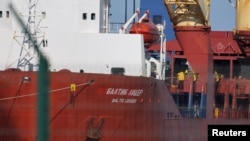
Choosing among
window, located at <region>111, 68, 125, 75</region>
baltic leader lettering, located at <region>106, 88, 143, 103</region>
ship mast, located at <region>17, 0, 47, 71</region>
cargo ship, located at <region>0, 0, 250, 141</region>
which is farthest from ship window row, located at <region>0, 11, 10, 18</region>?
baltic leader lettering, located at <region>106, 88, 143, 103</region>

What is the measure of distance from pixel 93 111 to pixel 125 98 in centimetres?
146

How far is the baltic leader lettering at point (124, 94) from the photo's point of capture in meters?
19.6

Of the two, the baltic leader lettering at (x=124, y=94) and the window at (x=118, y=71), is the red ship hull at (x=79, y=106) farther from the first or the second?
the window at (x=118, y=71)

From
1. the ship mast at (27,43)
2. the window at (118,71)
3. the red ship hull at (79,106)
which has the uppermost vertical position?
the ship mast at (27,43)

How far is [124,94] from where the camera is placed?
20.1 m

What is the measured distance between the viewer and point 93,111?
1900cm

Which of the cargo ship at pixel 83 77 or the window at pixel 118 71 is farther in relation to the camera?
the window at pixel 118 71

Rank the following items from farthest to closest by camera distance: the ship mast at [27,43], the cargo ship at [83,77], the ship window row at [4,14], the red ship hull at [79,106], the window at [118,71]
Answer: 1. the ship window row at [4,14]
2. the window at [118,71]
3. the ship mast at [27,43]
4. the cargo ship at [83,77]
5. the red ship hull at [79,106]

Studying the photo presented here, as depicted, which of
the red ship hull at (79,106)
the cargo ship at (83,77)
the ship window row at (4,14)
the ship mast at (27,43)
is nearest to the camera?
the red ship hull at (79,106)

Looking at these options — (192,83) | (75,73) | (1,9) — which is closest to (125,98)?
(75,73)

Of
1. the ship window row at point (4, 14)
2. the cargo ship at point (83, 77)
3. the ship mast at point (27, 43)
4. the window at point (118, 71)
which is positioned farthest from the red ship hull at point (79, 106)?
the ship window row at point (4, 14)

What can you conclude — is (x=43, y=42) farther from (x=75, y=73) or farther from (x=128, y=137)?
(x=128, y=137)

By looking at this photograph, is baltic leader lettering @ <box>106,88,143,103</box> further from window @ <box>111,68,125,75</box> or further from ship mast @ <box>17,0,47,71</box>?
ship mast @ <box>17,0,47,71</box>

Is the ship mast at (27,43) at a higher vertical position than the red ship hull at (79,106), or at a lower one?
higher
